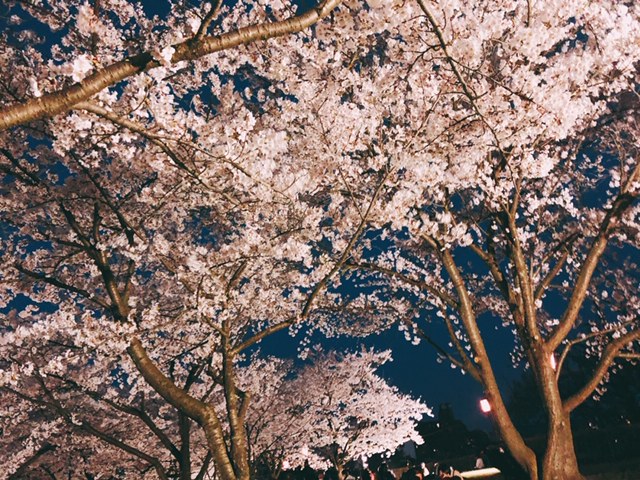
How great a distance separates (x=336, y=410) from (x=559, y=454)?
67.0 feet

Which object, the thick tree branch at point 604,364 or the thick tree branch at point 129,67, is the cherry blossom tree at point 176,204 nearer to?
the thick tree branch at point 129,67

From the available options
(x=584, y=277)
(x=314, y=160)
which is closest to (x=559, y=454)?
(x=584, y=277)

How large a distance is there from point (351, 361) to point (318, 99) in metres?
23.1

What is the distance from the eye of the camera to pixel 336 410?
26.0 meters

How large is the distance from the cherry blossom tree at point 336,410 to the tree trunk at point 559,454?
17557 mm

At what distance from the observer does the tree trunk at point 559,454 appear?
6938 millimetres

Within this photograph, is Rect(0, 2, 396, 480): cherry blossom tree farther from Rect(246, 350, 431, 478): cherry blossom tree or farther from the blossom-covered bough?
Rect(246, 350, 431, 478): cherry blossom tree

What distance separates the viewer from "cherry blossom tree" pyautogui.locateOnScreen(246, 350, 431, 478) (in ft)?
77.9

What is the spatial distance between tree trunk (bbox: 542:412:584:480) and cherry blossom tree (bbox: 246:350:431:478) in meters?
17.6

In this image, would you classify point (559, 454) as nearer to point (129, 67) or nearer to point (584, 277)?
point (584, 277)

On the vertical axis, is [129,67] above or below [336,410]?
below

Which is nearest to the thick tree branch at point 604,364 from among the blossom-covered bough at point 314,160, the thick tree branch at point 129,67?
the blossom-covered bough at point 314,160

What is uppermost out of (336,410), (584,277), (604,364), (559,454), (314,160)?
(314,160)

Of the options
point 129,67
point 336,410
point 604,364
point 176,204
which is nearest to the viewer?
point 129,67
